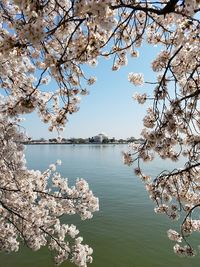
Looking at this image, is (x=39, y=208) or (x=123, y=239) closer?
(x=39, y=208)

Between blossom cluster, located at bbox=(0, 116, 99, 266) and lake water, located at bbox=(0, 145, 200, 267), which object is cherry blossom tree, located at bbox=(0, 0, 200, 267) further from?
lake water, located at bbox=(0, 145, 200, 267)

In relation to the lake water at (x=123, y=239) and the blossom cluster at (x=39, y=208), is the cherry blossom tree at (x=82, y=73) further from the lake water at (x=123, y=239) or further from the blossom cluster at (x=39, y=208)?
the lake water at (x=123, y=239)

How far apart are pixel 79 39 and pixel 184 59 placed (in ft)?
5.54

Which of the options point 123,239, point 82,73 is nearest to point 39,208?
point 82,73

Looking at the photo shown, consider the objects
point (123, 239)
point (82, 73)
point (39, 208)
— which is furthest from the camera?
point (123, 239)

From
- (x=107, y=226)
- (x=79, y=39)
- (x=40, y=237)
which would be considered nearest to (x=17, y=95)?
(x=79, y=39)

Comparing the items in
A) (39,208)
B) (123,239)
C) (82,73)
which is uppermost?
(82,73)

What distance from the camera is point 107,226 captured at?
13.8 metres

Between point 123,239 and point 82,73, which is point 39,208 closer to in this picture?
point 82,73

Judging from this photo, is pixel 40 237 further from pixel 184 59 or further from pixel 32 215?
pixel 184 59

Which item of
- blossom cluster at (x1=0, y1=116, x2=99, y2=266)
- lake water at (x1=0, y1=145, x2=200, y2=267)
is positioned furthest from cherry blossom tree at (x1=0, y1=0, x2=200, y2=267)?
lake water at (x1=0, y1=145, x2=200, y2=267)

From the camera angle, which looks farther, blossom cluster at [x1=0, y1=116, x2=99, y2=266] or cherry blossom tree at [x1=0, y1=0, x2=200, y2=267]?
blossom cluster at [x1=0, y1=116, x2=99, y2=266]

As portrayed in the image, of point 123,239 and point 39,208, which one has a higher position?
point 39,208

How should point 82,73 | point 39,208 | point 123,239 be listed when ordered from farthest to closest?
1. point 123,239
2. point 39,208
3. point 82,73
